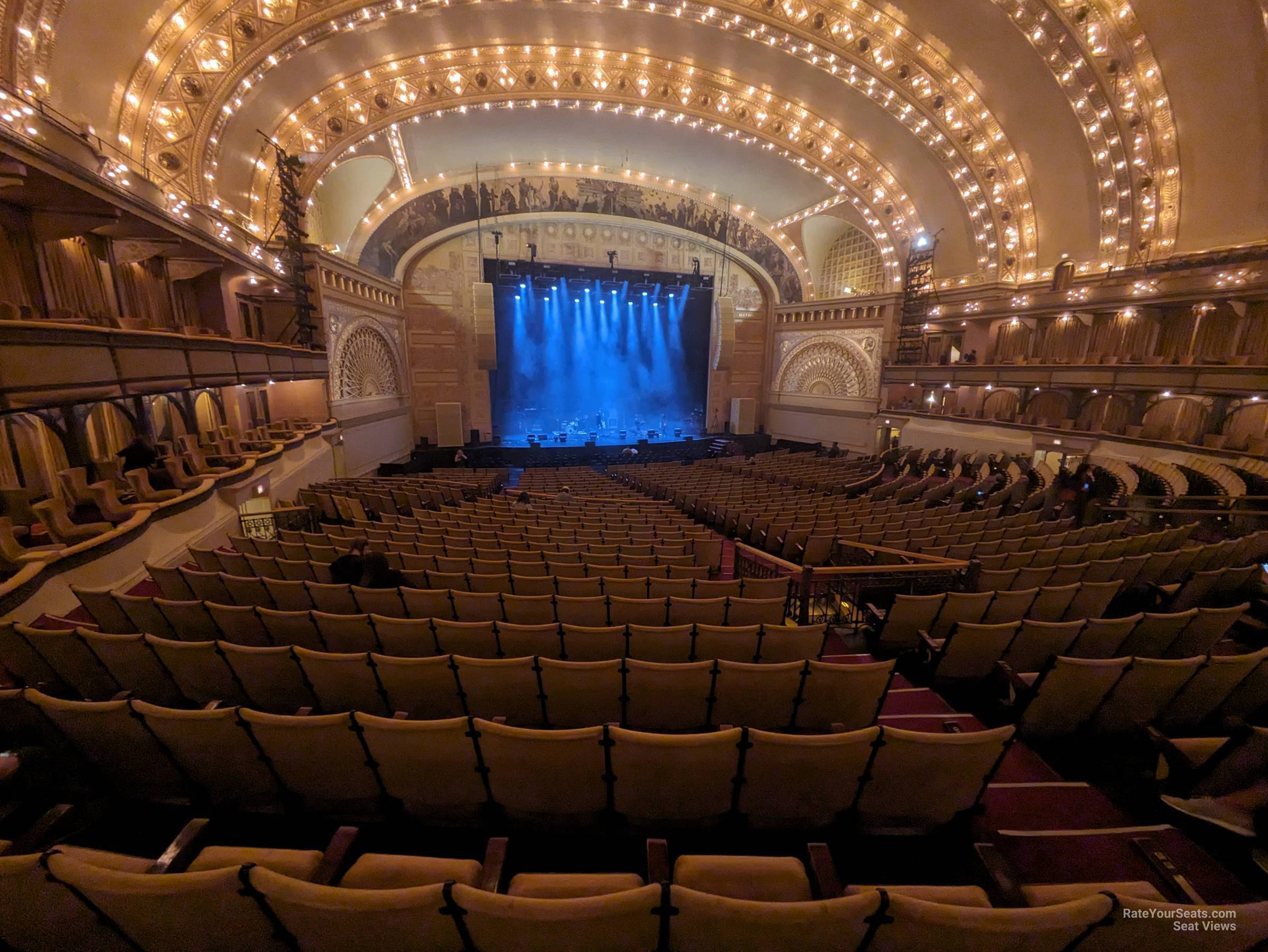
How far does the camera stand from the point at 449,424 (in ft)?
62.0

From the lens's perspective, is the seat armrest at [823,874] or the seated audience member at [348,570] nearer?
the seat armrest at [823,874]

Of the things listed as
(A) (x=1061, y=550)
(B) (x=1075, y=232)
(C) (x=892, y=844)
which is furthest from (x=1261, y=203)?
(C) (x=892, y=844)

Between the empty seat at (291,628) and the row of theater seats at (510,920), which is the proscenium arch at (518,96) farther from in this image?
the row of theater seats at (510,920)

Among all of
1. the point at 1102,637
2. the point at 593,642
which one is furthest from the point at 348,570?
the point at 1102,637

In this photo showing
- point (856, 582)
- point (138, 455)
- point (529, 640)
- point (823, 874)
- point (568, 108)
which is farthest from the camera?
point (568, 108)

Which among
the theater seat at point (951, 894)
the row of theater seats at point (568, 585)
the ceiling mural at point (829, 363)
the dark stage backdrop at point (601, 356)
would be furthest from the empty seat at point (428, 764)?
the ceiling mural at point (829, 363)

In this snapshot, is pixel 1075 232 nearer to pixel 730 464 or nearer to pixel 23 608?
pixel 730 464

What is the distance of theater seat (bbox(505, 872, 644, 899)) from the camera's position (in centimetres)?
167

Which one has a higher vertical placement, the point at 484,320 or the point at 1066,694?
the point at 484,320

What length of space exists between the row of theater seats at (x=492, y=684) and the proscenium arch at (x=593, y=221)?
17776 millimetres

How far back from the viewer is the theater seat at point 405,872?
67.0 inches

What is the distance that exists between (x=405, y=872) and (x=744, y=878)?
3.93 feet

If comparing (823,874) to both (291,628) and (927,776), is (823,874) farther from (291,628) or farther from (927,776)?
(291,628)

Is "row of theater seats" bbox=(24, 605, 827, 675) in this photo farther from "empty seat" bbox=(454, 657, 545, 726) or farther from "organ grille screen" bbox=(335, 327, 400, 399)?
"organ grille screen" bbox=(335, 327, 400, 399)
